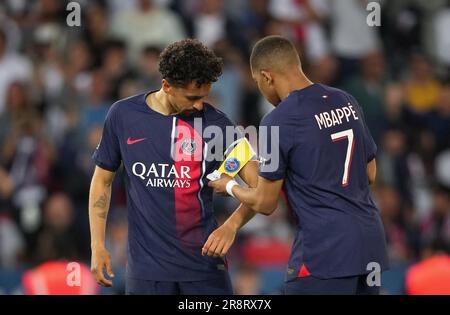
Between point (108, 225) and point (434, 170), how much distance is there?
374 cm

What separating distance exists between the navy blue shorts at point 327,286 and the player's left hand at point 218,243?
1.38 feet

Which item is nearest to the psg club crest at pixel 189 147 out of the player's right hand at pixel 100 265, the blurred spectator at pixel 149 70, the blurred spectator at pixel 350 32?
the player's right hand at pixel 100 265

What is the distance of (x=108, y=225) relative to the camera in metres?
10.5

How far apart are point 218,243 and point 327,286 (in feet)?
2.13

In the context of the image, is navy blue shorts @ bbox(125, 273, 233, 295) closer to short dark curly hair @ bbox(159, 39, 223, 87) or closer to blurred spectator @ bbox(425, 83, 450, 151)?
short dark curly hair @ bbox(159, 39, 223, 87)

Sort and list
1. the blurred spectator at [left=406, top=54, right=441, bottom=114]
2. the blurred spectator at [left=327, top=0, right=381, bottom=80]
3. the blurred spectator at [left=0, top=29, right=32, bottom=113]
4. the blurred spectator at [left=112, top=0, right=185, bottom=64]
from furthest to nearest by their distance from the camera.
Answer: the blurred spectator at [left=327, top=0, right=381, bottom=80] → the blurred spectator at [left=406, top=54, right=441, bottom=114] → the blurred spectator at [left=112, top=0, right=185, bottom=64] → the blurred spectator at [left=0, top=29, right=32, bottom=113]

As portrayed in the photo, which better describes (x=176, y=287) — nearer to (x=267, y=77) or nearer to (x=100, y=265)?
(x=100, y=265)

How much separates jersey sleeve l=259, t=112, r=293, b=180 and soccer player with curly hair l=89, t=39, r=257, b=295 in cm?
30

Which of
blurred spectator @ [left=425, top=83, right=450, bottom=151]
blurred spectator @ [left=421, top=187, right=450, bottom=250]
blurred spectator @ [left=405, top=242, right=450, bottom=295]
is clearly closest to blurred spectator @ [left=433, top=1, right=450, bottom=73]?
blurred spectator @ [left=425, top=83, right=450, bottom=151]

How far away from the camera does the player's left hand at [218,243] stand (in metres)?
6.11

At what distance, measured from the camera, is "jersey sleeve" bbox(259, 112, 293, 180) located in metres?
5.98

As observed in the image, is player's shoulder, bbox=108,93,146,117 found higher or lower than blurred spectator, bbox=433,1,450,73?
lower

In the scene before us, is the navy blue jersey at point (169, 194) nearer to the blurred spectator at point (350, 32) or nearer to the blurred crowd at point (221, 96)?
the blurred crowd at point (221, 96)

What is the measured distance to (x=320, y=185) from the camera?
600cm
